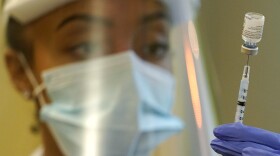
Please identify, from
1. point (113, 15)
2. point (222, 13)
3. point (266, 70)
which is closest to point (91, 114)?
point (113, 15)

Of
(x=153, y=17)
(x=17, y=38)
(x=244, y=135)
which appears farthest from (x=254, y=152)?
(x=17, y=38)

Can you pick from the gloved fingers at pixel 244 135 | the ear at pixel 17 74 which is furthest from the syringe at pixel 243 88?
the ear at pixel 17 74

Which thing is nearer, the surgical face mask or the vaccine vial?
the surgical face mask

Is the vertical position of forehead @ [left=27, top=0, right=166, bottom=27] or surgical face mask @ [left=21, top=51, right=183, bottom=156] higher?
forehead @ [left=27, top=0, right=166, bottom=27]

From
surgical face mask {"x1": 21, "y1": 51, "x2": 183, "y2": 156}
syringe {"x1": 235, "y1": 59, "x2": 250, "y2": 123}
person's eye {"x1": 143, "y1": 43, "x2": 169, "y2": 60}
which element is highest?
person's eye {"x1": 143, "y1": 43, "x2": 169, "y2": 60}

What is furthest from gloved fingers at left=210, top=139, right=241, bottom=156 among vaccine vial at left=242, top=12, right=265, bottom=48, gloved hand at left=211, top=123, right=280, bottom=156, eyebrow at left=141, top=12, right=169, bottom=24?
eyebrow at left=141, top=12, right=169, bottom=24

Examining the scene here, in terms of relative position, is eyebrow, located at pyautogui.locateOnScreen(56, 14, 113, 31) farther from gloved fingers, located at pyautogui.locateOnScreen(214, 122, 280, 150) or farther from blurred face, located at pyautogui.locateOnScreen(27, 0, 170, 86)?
gloved fingers, located at pyautogui.locateOnScreen(214, 122, 280, 150)

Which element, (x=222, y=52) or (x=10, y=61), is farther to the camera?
(x=222, y=52)

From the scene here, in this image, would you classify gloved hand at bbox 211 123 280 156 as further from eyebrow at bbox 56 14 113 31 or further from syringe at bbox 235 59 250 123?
eyebrow at bbox 56 14 113 31

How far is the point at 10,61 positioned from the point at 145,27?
0.56 feet

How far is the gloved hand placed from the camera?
2.54 feet

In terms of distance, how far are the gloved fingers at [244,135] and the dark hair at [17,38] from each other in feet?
1.27

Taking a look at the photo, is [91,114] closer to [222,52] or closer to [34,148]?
[34,148]

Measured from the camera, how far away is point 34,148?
547 mm
